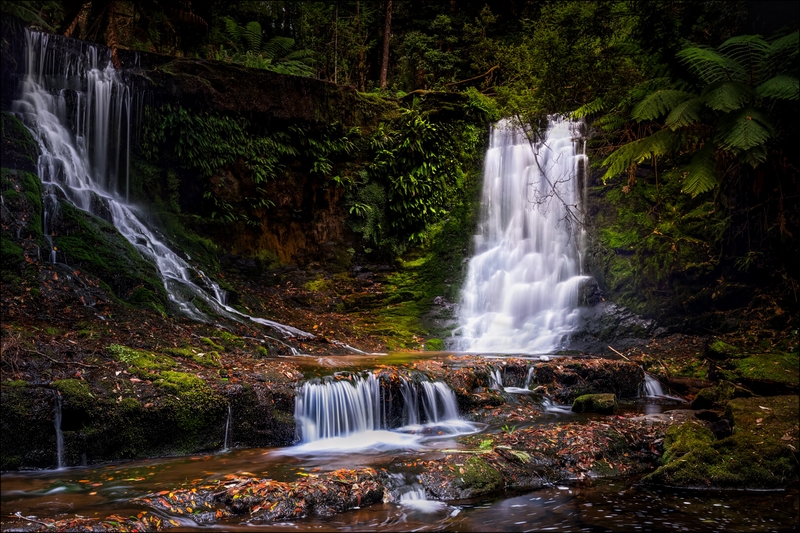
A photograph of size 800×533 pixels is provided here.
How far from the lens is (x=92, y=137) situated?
10719 millimetres

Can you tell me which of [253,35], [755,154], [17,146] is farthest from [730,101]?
[253,35]

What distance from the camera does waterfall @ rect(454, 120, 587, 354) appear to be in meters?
11.2

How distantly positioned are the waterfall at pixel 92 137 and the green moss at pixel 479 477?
5.24 m

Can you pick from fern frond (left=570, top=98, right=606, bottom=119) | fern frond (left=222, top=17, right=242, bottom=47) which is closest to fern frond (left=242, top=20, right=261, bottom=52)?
fern frond (left=222, top=17, right=242, bottom=47)

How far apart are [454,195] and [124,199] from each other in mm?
7965

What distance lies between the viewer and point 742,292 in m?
9.77

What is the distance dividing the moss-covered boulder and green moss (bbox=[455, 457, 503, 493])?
154 centimetres

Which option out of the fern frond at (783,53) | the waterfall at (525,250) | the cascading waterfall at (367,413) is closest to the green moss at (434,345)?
the waterfall at (525,250)

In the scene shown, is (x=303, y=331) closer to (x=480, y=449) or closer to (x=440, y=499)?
(x=480, y=449)

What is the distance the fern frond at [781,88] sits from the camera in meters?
6.36

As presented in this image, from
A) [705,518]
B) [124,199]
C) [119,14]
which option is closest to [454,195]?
[124,199]

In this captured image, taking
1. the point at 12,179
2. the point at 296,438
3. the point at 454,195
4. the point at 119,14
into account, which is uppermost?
the point at 119,14

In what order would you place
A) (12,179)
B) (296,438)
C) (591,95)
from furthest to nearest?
(591,95)
(12,179)
(296,438)

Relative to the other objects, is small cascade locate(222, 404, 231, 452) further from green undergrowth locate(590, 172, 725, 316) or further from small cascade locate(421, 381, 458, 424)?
green undergrowth locate(590, 172, 725, 316)
